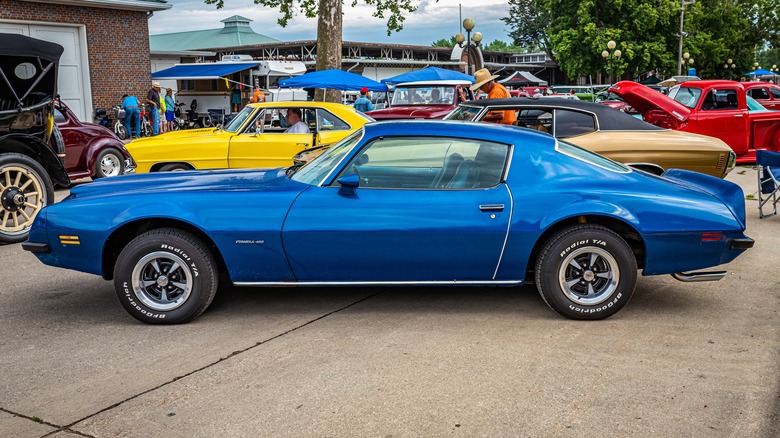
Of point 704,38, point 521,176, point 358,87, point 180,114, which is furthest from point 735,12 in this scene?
point 521,176

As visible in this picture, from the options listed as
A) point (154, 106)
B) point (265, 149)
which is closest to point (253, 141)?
point (265, 149)

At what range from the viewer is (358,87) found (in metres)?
21.1

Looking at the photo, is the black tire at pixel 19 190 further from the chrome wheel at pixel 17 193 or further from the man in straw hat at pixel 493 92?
the man in straw hat at pixel 493 92

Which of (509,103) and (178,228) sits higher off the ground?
(509,103)

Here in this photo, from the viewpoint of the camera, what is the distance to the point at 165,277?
5309 mm

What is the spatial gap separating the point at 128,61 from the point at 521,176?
74.1 ft

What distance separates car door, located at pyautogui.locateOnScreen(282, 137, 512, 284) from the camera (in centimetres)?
528

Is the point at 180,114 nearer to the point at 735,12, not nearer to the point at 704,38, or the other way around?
the point at 704,38

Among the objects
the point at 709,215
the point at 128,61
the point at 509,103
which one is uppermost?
the point at 128,61

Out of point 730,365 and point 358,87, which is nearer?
point 730,365

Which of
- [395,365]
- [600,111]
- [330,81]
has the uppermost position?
[330,81]

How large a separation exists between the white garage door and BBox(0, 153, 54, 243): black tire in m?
16.3

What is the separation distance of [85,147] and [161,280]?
8.98 metres

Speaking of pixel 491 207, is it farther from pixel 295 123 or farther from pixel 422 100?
pixel 422 100
